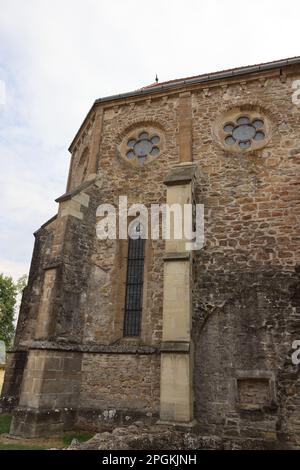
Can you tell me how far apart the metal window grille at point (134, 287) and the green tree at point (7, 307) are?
26.2 metres

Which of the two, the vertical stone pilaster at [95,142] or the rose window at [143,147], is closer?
the rose window at [143,147]

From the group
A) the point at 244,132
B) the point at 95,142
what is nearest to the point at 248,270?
the point at 244,132

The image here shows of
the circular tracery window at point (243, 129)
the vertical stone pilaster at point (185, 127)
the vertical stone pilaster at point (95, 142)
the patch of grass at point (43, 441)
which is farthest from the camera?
the vertical stone pilaster at point (95, 142)

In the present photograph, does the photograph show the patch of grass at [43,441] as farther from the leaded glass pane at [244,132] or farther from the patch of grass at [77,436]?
the leaded glass pane at [244,132]

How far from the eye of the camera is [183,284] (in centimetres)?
811

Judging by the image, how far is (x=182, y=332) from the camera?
25.4 ft

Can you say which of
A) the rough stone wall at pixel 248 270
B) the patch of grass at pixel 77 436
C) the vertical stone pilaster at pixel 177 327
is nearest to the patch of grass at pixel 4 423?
the patch of grass at pixel 77 436

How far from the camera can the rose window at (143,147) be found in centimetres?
1116

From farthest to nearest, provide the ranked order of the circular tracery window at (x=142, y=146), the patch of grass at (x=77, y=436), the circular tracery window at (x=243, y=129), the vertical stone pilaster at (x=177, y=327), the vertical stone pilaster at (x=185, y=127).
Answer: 1. the circular tracery window at (x=142, y=146)
2. the vertical stone pilaster at (x=185, y=127)
3. the circular tracery window at (x=243, y=129)
4. the patch of grass at (x=77, y=436)
5. the vertical stone pilaster at (x=177, y=327)

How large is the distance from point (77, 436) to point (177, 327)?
3407mm

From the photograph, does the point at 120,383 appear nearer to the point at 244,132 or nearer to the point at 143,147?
the point at 143,147

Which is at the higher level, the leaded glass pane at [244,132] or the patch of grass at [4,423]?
the leaded glass pane at [244,132]

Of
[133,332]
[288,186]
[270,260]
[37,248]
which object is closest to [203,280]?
[270,260]
